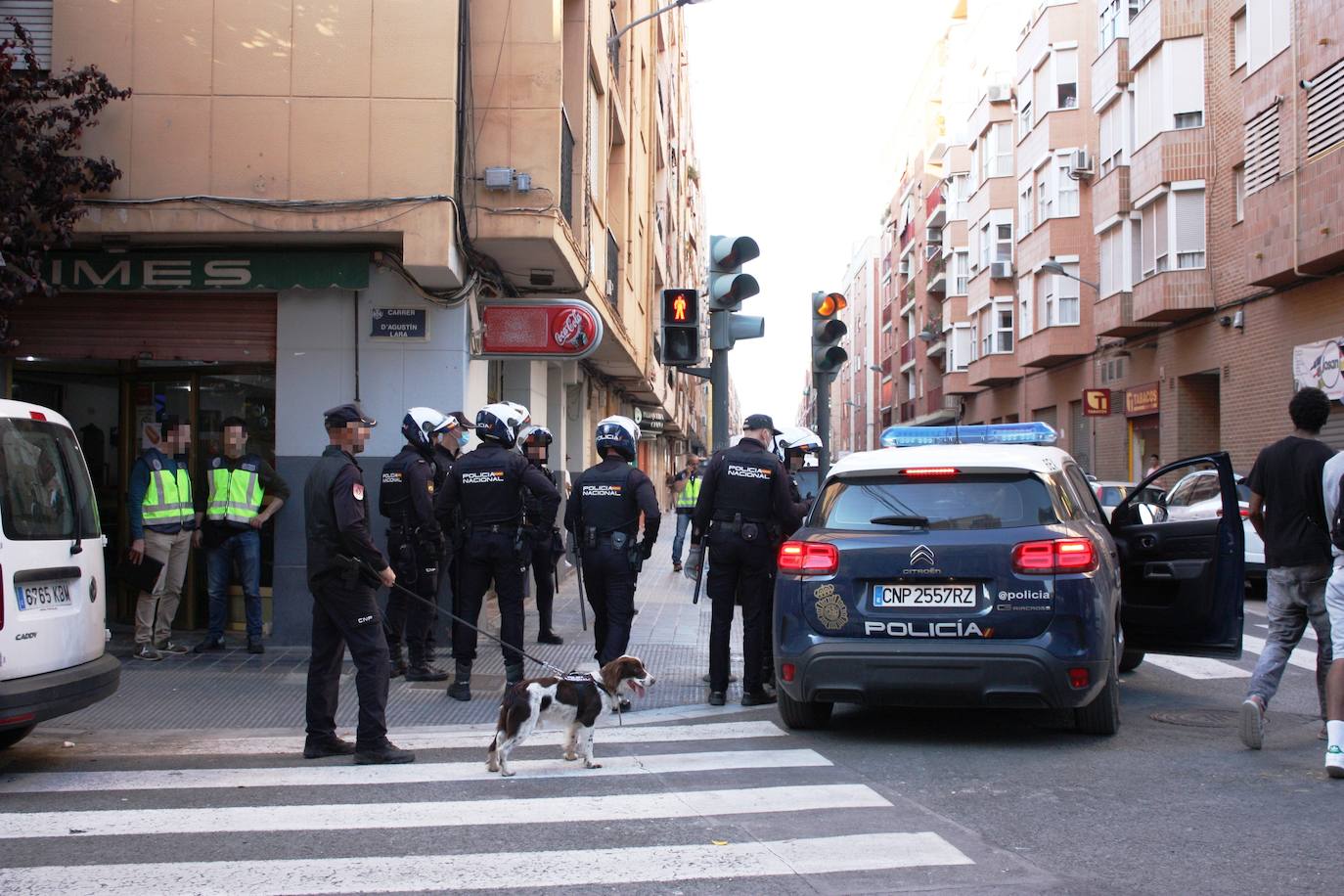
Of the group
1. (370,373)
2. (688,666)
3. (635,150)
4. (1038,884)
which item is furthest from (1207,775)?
(635,150)

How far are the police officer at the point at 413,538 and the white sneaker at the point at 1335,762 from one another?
19.6 ft

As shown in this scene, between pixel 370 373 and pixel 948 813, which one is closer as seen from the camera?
pixel 948 813

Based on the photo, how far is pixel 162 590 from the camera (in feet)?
32.9

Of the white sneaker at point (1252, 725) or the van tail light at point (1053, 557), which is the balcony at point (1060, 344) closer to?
the white sneaker at point (1252, 725)

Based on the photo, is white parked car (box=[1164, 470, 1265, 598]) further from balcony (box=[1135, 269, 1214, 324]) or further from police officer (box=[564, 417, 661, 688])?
balcony (box=[1135, 269, 1214, 324])

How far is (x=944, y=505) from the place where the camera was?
6629 mm

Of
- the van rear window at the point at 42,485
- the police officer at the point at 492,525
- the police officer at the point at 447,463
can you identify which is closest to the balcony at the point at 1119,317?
the police officer at the point at 447,463

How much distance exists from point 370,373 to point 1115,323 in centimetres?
2362

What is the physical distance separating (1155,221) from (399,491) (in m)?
23.8

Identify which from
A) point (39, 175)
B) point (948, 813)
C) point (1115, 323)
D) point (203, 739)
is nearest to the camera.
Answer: point (948, 813)

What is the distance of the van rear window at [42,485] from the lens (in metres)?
6.00

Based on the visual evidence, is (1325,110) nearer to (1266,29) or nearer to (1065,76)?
(1266,29)

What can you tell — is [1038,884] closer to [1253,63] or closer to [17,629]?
[17,629]

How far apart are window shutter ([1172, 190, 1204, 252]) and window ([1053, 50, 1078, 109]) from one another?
35.0 feet
